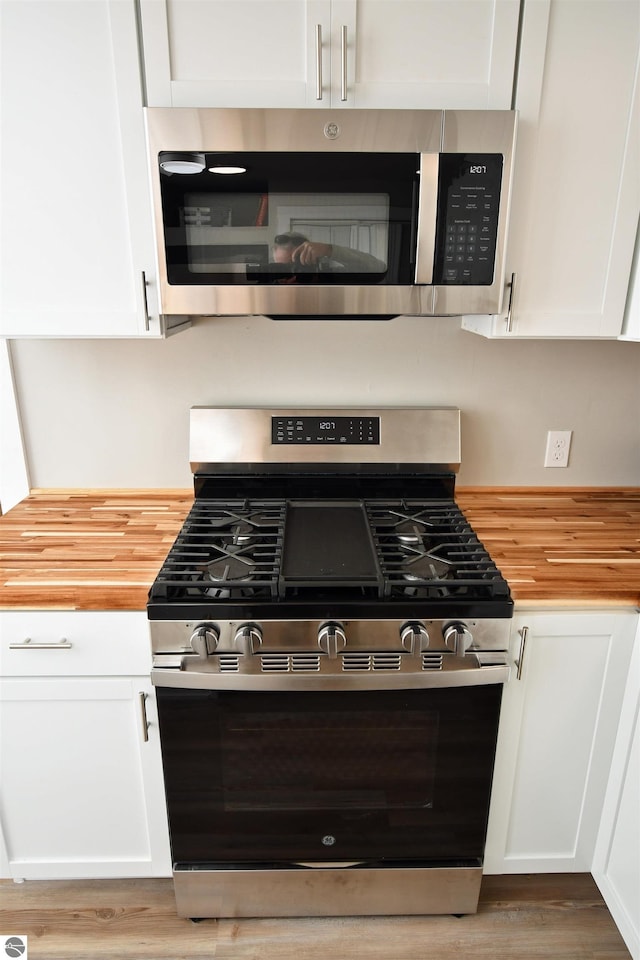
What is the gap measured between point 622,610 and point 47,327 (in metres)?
1.48

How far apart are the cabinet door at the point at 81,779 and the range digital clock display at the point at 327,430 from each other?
759mm

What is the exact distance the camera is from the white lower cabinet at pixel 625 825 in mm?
1448

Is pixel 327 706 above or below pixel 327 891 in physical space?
above

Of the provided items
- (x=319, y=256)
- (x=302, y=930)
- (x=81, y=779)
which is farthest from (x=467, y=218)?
(x=302, y=930)

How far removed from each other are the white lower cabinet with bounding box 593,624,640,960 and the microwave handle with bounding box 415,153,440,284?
95 centimetres

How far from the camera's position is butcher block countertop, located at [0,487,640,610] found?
54.4 inches

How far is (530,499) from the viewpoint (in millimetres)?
1907

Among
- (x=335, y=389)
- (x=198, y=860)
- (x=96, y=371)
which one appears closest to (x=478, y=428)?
A: (x=335, y=389)

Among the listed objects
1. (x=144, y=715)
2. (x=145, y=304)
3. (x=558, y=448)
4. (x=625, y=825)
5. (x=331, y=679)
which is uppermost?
(x=145, y=304)

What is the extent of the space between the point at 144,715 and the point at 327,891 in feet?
2.13

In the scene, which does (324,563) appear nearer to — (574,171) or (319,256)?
(319,256)

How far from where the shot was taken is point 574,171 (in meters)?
1.44

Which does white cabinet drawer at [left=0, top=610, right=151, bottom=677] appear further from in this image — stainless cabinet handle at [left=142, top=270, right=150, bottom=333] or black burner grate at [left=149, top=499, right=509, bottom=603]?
stainless cabinet handle at [left=142, top=270, right=150, bottom=333]

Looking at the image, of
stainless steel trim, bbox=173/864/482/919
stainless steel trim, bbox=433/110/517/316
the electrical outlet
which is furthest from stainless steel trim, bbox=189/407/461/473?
stainless steel trim, bbox=173/864/482/919
